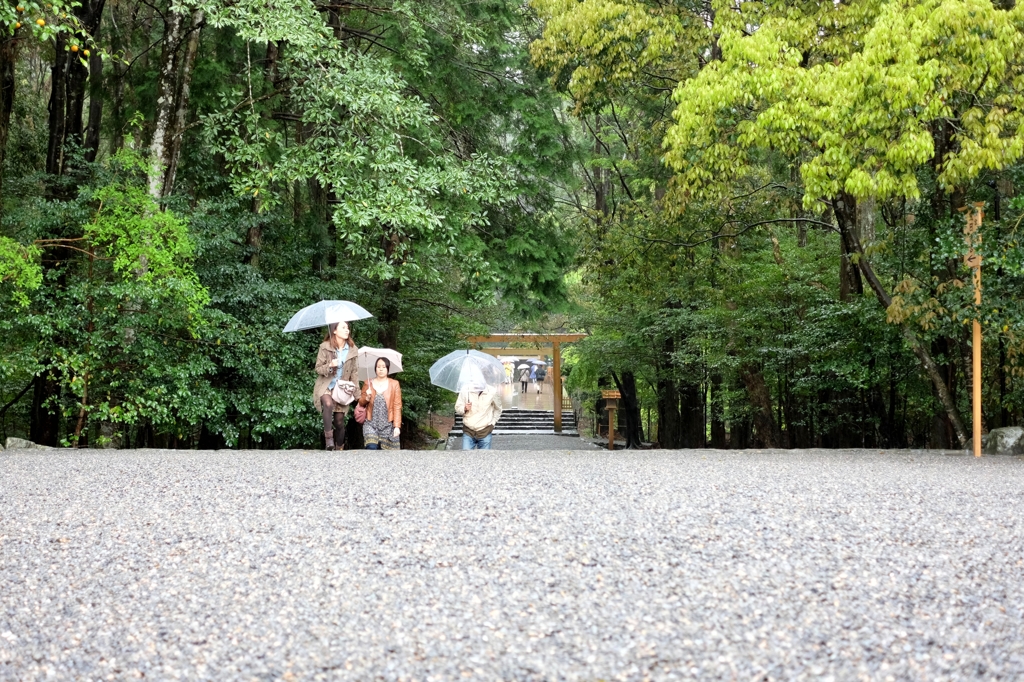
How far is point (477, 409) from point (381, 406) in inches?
41.7

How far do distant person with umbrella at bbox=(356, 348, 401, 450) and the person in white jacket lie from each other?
0.68m

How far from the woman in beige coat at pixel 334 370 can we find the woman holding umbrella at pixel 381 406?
199 mm

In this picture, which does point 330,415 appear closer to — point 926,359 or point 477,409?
point 477,409

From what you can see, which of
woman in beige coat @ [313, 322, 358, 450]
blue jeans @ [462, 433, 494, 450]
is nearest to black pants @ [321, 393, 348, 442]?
woman in beige coat @ [313, 322, 358, 450]

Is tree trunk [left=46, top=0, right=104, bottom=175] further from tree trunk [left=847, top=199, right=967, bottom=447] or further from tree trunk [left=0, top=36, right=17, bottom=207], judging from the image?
tree trunk [left=847, top=199, right=967, bottom=447]

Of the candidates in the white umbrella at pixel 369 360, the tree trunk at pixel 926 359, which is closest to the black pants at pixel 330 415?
the white umbrella at pixel 369 360

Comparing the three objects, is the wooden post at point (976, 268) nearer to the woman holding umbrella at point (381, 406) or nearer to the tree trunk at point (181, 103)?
the woman holding umbrella at point (381, 406)

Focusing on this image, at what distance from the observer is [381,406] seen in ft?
30.7

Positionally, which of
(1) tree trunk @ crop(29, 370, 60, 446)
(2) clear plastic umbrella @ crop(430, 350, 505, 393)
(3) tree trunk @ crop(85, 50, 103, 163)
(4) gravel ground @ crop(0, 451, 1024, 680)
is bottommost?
(4) gravel ground @ crop(0, 451, 1024, 680)

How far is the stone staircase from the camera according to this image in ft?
92.5

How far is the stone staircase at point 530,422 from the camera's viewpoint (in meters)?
28.2

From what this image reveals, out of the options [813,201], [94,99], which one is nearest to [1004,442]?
[813,201]

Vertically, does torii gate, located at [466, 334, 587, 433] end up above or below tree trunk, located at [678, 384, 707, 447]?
above

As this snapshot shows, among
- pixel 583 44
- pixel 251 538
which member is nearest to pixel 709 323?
pixel 583 44
